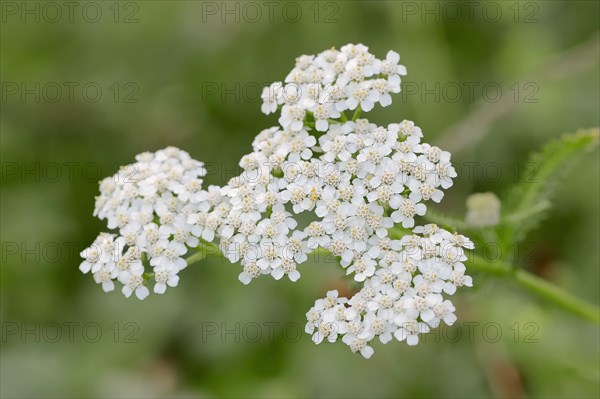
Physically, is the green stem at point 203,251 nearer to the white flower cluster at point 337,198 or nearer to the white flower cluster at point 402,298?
the white flower cluster at point 337,198

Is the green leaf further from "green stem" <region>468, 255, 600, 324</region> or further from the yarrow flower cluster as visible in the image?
the yarrow flower cluster

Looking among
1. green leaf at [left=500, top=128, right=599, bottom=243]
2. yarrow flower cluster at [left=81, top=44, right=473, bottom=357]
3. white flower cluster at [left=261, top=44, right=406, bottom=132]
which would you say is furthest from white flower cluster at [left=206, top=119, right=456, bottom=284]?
green leaf at [left=500, top=128, right=599, bottom=243]

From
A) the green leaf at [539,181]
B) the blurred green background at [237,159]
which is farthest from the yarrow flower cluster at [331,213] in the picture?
the blurred green background at [237,159]

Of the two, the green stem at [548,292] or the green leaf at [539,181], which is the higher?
the green leaf at [539,181]

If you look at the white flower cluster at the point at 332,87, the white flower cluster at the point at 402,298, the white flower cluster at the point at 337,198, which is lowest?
the white flower cluster at the point at 402,298

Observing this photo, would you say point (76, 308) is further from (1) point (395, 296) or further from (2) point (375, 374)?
(1) point (395, 296)

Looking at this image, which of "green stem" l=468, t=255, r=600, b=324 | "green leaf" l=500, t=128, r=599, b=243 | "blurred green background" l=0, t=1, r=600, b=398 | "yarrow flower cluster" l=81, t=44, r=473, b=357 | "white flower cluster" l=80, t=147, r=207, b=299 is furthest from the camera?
"blurred green background" l=0, t=1, r=600, b=398
